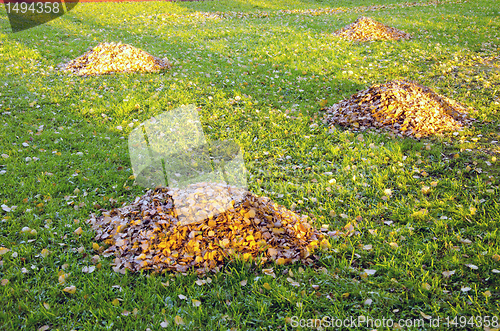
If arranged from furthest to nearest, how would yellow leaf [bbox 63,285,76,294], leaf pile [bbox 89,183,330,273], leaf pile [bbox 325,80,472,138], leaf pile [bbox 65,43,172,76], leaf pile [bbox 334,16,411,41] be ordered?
1. leaf pile [bbox 334,16,411,41]
2. leaf pile [bbox 65,43,172,76]
3. leaf pile [bbox 325,80,472,138]
4. leaf pile [bbox 89,183,330,273]
5. yellow leaf [bbox 63,285,76,294]

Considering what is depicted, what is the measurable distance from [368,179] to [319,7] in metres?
16.9

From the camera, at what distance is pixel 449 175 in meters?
4.77

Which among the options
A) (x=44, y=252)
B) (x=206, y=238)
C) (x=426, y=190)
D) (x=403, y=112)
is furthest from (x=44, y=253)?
(x=403, y=112)

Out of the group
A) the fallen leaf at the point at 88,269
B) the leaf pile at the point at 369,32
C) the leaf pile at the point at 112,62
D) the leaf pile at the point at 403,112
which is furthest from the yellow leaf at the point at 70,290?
the leaf pile at the point at 369,32

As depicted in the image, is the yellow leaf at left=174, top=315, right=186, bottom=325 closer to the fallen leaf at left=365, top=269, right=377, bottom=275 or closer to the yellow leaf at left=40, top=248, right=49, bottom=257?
the yellow leaf at left=40, top=248, right=49, bottom=257

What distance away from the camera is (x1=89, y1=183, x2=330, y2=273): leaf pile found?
344 centimetres

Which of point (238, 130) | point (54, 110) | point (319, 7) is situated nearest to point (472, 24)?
point (319, 7)

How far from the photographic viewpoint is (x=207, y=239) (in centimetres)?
352

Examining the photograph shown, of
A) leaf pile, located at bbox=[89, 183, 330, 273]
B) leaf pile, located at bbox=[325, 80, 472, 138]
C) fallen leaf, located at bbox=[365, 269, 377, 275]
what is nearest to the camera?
fallen leaf, located at bbox=[365, 269, 377, 275]

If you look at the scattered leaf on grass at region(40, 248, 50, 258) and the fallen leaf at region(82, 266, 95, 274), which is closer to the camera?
the fallen leaf at region(82, 266, 95, 274)

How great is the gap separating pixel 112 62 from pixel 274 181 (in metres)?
6.48

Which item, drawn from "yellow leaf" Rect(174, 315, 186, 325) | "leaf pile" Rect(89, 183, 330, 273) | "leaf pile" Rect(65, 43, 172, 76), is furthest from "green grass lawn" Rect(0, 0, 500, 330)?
"leaf pile" Rect(65, 43, 172, 76)

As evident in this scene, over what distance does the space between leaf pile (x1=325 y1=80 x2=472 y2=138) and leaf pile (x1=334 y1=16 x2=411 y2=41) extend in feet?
19.6

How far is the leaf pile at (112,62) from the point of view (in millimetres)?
8562
